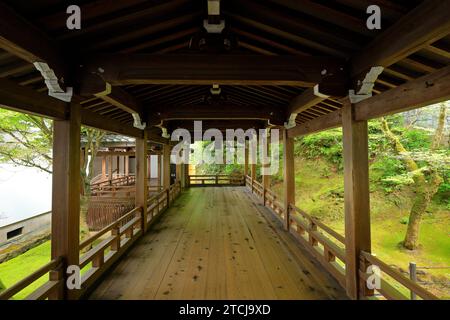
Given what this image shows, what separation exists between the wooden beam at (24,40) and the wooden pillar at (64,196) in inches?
27.3

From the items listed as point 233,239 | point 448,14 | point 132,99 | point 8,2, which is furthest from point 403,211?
point 8,2

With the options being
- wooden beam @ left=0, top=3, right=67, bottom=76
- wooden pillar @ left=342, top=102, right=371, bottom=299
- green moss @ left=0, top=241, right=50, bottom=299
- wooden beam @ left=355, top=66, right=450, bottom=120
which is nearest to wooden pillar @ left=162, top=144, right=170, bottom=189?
green moss @ left=0, top=241, right=50, bottom=299

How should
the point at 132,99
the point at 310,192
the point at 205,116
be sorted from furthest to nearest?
1. the point at 310,192
2. the point at 205,116
3. the point at 132,99

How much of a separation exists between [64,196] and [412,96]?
12.5ft

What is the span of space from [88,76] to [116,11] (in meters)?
0.91

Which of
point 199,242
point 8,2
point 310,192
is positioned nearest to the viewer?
point 8,2

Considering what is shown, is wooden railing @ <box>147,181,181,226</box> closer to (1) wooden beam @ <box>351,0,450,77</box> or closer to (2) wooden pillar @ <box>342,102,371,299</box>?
(2) wooden pillar @ <box>342,102,371,299</box>

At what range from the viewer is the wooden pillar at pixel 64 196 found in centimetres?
267

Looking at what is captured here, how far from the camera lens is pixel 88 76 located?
8.78 ft

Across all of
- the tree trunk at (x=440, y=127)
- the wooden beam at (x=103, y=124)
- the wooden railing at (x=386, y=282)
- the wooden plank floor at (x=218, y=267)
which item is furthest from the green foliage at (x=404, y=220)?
the wooden beam at (x=103, y=124)

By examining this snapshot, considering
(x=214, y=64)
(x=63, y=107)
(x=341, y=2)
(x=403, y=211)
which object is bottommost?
(x=403, y=211)

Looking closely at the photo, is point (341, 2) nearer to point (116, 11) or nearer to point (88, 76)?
point (116, 11)

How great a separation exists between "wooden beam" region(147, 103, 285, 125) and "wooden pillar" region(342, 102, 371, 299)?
2605mm

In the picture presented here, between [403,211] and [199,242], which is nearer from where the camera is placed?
[199,242]
